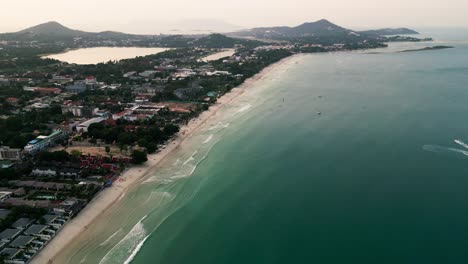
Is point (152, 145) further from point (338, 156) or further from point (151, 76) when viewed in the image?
point (151, 76)

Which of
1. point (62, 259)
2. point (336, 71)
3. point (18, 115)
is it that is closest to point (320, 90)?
point (336, 71)

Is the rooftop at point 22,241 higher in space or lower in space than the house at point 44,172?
lower

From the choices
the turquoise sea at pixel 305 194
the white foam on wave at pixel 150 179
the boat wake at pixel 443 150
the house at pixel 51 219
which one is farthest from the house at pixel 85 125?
the boat wake at pixel 443 150

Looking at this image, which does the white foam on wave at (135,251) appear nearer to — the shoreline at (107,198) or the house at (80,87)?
the shoreline at (107,198)

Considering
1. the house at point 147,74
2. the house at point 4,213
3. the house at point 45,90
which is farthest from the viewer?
the house at point 147,74

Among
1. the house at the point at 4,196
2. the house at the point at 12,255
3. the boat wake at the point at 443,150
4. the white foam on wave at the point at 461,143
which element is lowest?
the boat wake at the point at 443,150

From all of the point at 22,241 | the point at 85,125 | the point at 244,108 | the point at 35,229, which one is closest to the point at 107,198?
the point at 35,229
